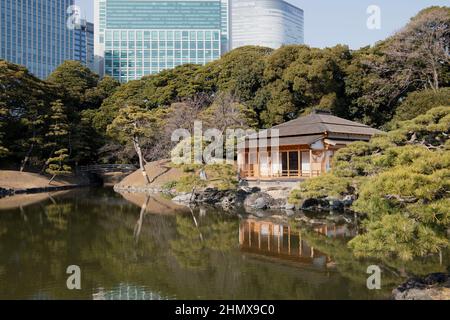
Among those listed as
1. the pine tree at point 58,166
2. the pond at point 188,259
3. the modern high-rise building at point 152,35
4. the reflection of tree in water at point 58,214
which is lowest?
the pond at point 188,259

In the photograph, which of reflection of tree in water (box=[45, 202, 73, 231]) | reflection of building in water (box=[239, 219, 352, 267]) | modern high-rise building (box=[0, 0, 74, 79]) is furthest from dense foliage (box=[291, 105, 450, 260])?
modern high-rise building (box=[0, 0, 74, 79])

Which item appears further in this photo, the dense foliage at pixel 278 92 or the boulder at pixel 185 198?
the dense foliage at pixel 278 92

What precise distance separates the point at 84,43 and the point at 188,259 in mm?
92116

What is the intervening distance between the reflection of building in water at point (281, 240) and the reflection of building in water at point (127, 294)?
3.27m

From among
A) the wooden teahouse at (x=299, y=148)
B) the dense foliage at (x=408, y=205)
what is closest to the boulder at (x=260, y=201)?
the wooden teahouse at (x=299, y=148)

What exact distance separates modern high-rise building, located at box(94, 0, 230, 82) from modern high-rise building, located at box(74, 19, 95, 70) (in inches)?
572

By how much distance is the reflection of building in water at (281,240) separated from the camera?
866 cm

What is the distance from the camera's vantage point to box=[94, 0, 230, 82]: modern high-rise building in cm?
7081

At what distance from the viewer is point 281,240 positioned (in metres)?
10.3

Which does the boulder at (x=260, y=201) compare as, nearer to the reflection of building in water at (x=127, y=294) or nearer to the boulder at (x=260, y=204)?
the boulder at (x=260, y=204)

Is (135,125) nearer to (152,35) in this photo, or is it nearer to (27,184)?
(27,184)

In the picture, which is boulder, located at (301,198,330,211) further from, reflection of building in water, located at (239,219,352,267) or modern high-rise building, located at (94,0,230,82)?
modern high-rise building, located at (94,0,230,82)

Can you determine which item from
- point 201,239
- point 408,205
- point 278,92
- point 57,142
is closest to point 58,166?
point 57,142

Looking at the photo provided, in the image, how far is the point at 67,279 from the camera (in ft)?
22.9
